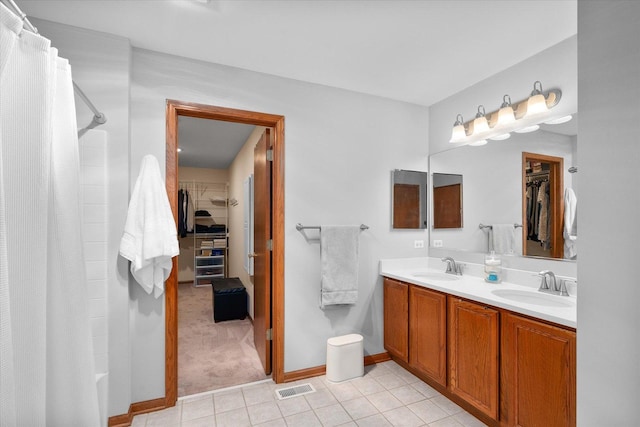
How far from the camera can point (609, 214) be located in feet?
2.75

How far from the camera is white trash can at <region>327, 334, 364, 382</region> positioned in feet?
8.60

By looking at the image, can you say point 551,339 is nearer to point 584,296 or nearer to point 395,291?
point 584,296

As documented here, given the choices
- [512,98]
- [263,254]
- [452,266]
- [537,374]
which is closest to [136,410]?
[263,254]

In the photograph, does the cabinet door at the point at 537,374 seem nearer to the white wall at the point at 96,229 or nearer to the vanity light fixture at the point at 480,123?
the vanity light fixture at the point at 480,123

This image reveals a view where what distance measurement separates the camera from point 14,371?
2.44ft

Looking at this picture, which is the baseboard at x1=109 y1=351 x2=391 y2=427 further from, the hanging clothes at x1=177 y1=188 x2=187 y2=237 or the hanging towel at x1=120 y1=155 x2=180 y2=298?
the hanging clothes at x1=177 y1=188 x2=187 y2=237

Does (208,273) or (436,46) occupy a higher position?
(436,46)

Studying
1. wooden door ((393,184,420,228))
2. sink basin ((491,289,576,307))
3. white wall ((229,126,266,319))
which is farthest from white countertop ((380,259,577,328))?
white wall ((229,126,266,319))

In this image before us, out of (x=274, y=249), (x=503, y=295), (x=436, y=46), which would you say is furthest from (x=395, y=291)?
(x=436, y=46)

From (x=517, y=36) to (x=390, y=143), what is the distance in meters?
1.30

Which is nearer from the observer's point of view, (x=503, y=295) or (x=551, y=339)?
(x=551, y=339)

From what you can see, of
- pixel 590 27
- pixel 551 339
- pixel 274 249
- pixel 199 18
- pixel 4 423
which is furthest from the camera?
pixel 274 249

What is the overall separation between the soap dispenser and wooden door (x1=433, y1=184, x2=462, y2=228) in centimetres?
49

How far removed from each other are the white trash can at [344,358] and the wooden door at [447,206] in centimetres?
139
